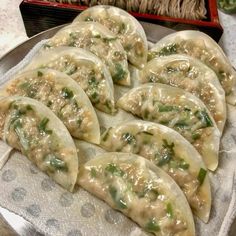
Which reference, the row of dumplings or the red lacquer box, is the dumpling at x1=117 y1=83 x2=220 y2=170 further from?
the red lacquer box

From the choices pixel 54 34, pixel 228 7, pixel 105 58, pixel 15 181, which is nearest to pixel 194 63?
pixel 105 58

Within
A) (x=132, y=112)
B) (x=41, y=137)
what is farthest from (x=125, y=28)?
(x=41, y=137)

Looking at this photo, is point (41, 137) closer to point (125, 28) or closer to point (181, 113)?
point (181, 113)

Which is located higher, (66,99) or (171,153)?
(66,99)

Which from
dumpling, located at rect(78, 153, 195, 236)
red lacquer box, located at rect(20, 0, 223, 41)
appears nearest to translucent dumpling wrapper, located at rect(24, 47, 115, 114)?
dumpling, located at rect(78, 153, 195, 236)

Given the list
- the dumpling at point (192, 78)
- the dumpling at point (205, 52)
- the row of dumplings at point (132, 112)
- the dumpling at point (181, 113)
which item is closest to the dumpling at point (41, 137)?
the row of dumplings at point (132, 112)

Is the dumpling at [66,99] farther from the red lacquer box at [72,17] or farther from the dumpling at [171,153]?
the red lacquer box at [72,17]
